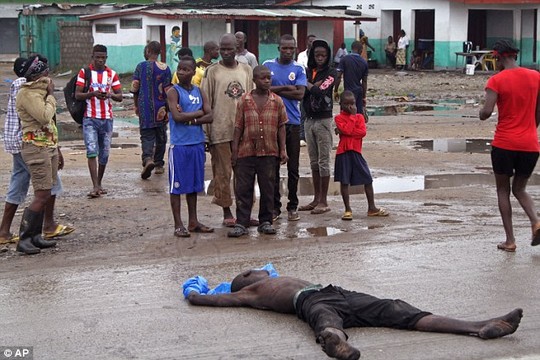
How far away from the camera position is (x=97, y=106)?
1197cm

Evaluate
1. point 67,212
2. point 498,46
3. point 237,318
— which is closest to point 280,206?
point 67,212

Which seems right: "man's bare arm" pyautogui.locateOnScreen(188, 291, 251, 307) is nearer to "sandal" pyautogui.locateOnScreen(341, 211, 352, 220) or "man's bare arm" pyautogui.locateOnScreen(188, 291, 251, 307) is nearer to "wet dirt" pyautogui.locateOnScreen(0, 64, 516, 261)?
"wet dirt" pyautogui.locateOnScreen(0, 64, 516, 261)

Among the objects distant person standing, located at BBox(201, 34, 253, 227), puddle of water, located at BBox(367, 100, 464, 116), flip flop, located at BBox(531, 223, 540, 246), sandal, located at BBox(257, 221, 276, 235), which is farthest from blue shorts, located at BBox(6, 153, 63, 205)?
puddle of water, located at BBox(367, 100, 464, 116)

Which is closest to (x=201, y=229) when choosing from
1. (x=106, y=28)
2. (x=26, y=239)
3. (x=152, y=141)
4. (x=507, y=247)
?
(x=26, y=239)

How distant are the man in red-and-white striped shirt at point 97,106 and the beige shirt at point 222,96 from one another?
2.30 metres

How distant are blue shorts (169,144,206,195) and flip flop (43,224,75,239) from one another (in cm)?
110

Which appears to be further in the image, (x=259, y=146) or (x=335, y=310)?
(x=259, y=146)

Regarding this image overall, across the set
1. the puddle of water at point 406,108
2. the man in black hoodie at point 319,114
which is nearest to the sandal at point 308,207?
the man in black hoodie at point 319,114

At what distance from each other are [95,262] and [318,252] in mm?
1981

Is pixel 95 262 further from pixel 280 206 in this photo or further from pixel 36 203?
pixel 280 206

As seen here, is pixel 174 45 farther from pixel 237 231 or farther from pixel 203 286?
pixel 203 286

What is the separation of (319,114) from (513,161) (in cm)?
268

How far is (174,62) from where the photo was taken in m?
33.3

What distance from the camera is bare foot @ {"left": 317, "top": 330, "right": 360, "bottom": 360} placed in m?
5.70
